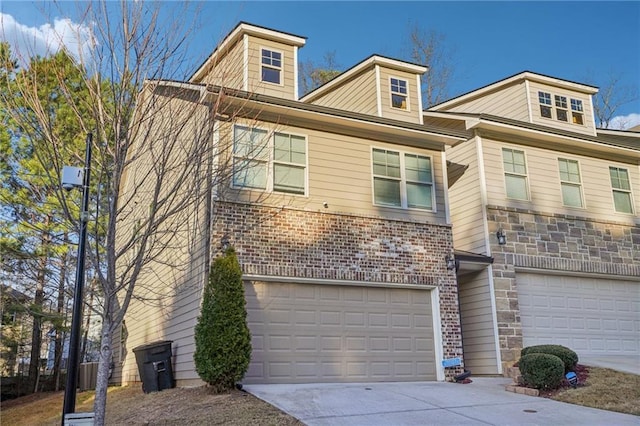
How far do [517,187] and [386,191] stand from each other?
3.77m

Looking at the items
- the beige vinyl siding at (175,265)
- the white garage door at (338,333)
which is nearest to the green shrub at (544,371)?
the white garage door at (338,333)

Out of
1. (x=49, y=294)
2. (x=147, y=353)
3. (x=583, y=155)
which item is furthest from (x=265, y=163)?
(x=49, y=294)

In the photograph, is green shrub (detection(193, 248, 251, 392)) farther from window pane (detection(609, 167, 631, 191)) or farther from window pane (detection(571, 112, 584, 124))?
window pane (detection(571, 112, 584, 124))

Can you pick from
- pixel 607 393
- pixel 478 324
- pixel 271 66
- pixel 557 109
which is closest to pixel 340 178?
pixel 271 66

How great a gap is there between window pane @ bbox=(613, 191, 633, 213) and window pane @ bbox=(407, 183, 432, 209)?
5870mm

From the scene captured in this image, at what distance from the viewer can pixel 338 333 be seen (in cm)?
1074

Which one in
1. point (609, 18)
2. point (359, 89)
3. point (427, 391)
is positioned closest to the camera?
point (427, 391)

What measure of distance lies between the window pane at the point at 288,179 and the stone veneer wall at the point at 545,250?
4.74 metres

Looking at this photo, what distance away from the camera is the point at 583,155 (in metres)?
14.7

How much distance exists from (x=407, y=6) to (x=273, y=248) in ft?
39.6

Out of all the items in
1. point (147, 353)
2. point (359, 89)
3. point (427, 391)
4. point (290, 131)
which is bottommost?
point (427, 391)

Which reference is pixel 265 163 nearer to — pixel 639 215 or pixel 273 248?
pixel 273 248

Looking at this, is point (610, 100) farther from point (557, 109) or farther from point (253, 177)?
point (253, 177)

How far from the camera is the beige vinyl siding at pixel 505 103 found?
50.5ft
